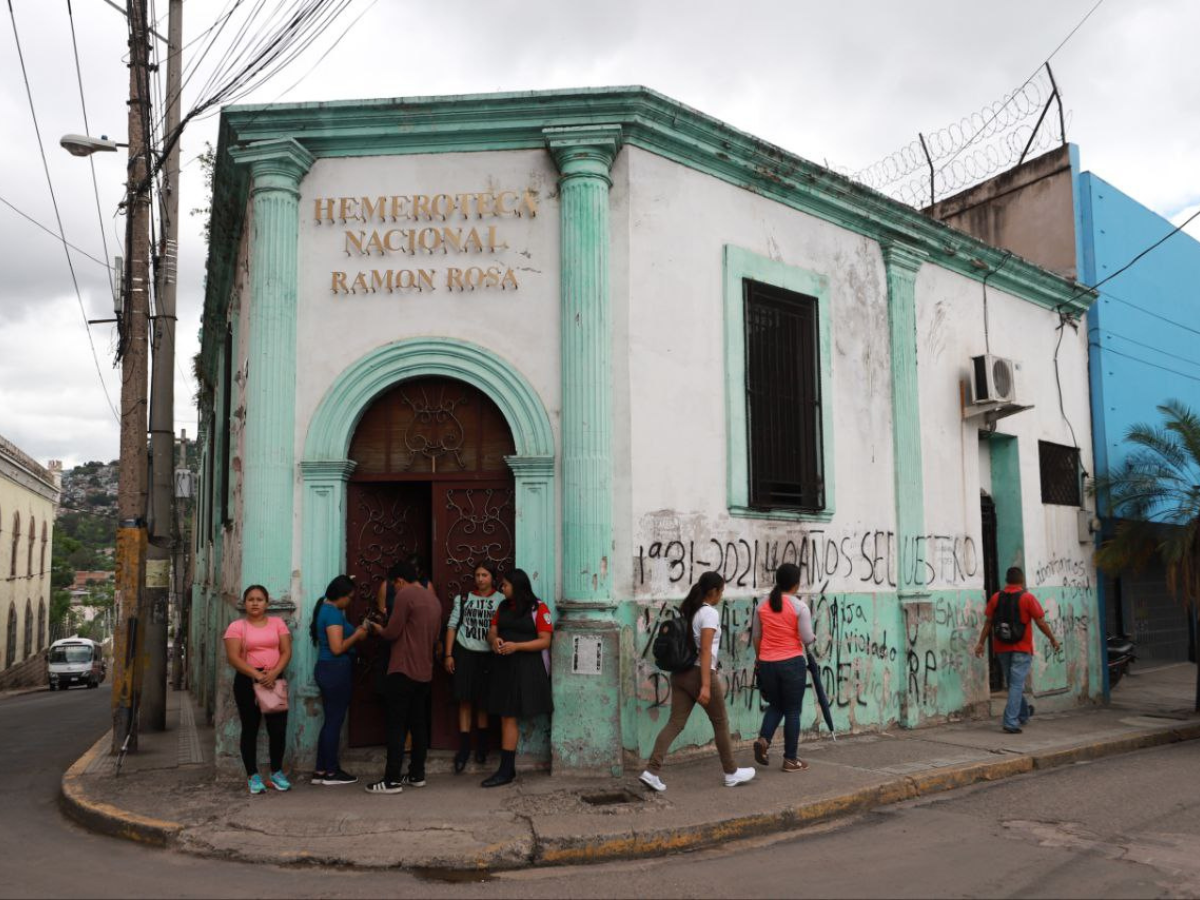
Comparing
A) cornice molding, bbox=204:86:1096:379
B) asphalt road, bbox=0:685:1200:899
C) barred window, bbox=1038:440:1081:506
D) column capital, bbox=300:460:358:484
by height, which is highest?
cornice molding, bbox=204:86:1096:379

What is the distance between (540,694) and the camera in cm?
721

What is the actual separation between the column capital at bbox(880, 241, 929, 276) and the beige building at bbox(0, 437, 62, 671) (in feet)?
104

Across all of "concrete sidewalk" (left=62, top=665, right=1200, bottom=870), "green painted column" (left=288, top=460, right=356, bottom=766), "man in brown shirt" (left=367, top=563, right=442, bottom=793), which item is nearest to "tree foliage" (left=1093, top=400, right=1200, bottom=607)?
"concrete sidewalk" (left=62, top=665, right=1200, bottom=870)

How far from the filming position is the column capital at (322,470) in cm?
780

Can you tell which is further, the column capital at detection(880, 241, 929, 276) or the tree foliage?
the tree foliage

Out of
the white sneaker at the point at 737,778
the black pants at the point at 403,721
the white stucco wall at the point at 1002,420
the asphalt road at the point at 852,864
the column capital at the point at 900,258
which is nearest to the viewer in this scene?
the asphalt road at the point at 852,864

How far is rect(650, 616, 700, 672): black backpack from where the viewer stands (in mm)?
6906

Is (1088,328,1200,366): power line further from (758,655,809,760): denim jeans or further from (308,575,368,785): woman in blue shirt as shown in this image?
(308,575,368,785): woman in blue shirt

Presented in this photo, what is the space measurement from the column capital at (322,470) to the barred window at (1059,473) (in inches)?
354

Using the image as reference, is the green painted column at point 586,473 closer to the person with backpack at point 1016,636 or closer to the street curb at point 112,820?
the street curb at point 112,820

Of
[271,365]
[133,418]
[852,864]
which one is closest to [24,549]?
[133,418]

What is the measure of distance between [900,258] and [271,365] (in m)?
6.62

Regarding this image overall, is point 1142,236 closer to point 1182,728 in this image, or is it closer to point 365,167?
point 1182,728

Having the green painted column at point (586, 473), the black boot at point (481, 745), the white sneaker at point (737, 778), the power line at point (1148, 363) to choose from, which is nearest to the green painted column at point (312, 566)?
the black boot at point (481, 745)
